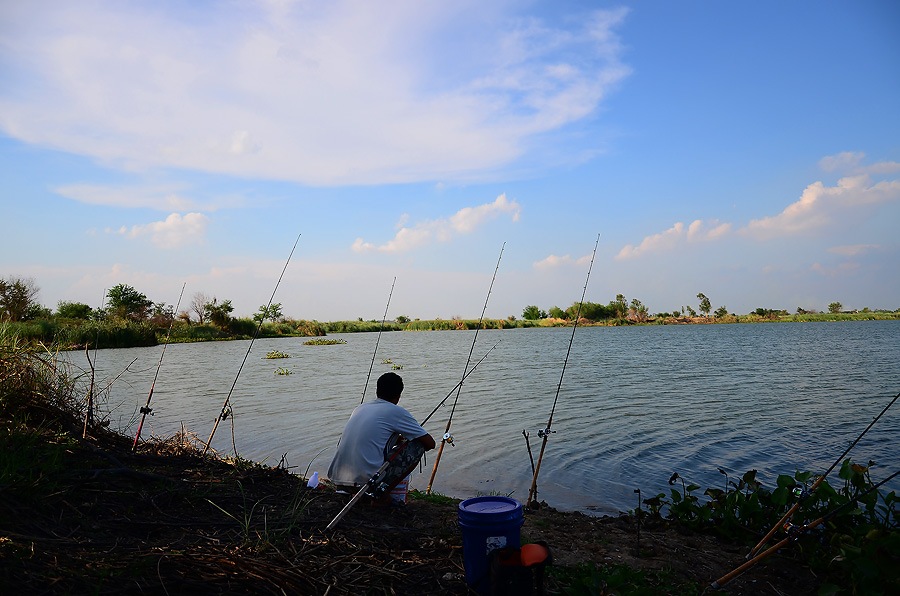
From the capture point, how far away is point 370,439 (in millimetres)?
5066

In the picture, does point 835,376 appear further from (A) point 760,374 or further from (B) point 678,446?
(B) point 678,446

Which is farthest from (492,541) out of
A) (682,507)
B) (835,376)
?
(835,376)

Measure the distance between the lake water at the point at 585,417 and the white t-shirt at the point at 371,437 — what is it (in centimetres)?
229

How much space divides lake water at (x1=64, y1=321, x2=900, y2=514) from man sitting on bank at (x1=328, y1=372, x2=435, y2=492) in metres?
2.28

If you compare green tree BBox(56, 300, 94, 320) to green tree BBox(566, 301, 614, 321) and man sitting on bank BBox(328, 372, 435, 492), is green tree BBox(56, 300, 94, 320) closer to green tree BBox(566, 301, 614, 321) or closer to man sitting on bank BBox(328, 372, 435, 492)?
man sitting on bank BBox(328, 372, 435, 492)

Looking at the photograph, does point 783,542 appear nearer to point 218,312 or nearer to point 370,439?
point 370,439

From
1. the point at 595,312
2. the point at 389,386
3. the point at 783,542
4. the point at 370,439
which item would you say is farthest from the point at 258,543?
the point at 595,312

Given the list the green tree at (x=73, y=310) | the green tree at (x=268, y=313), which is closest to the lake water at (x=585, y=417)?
the green tree at (x=268, y=313)

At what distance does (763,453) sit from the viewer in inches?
348

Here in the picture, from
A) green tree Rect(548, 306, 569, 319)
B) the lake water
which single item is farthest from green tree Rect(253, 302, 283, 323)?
green tree Rect(548, 306, 569, 319)

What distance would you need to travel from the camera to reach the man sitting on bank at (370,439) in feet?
16.5

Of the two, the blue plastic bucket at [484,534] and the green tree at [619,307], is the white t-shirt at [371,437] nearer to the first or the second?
the blue plastic bucket at [484,534]

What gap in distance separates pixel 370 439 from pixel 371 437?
0.02 meters

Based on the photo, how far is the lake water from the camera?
7977mm
